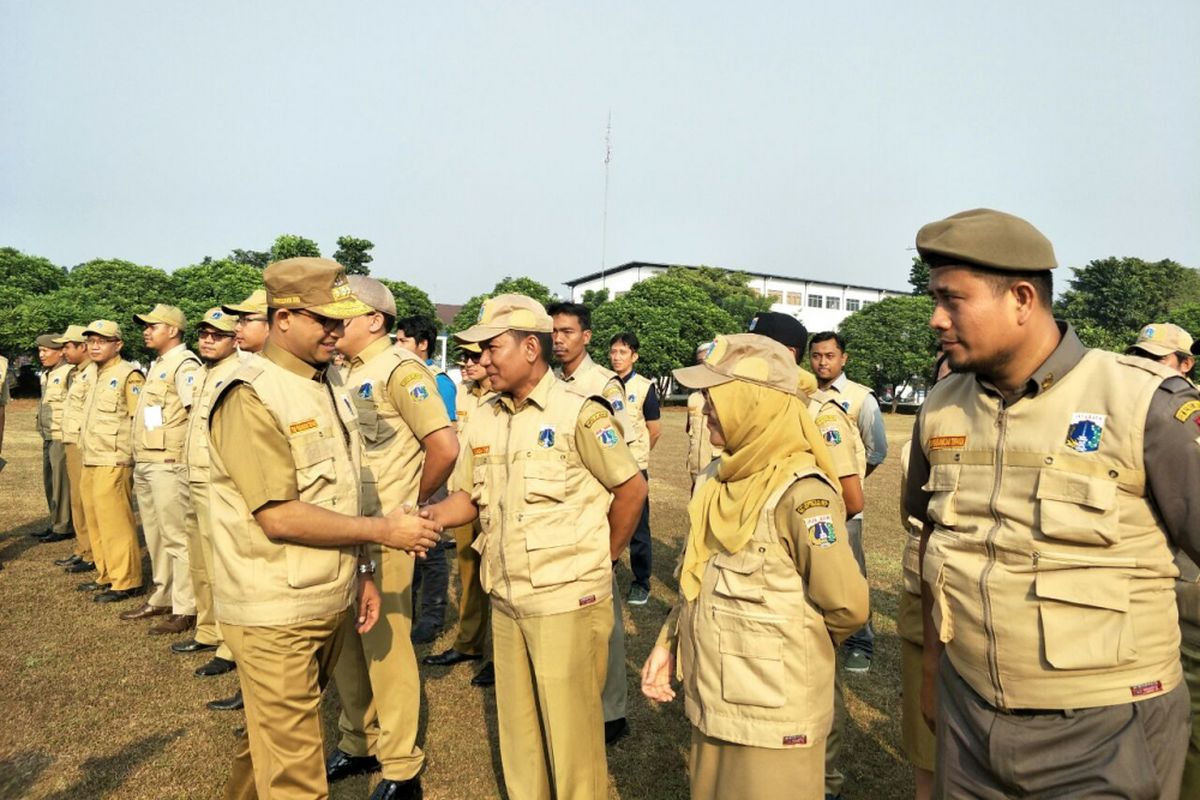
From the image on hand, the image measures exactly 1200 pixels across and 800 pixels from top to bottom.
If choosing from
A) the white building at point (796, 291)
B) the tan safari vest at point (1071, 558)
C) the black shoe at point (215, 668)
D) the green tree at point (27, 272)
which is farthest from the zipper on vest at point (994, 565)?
the white building at point (796, 291)

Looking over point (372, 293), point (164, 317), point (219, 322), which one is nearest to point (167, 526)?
point (164, 317)

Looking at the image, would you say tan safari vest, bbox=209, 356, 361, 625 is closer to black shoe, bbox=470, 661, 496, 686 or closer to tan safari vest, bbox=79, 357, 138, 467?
black shoe, bbox=470, 661, 496, 686

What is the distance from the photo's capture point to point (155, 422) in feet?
20.7

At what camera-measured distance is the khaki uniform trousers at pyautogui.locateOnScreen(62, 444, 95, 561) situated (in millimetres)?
7914

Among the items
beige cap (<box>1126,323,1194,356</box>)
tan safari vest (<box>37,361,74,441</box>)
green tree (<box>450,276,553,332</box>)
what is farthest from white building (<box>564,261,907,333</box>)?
beige cap (<box>1126,323,1194,356</box>)

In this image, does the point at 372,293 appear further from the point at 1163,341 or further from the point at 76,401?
the point at 76,401

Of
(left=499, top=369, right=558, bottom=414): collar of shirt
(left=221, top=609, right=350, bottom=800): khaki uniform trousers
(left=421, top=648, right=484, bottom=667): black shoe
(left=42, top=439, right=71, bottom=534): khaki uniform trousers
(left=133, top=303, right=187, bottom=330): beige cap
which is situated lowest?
(left=421, top=648, right=484, bottom=667): black shoe

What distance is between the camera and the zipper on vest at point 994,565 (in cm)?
190

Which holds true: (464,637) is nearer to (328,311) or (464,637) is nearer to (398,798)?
(398,798)

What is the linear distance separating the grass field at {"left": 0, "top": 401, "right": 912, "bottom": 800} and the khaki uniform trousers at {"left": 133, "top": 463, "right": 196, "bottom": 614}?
15.2 inches

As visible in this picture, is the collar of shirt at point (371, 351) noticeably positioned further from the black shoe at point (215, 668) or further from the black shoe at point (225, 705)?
the black shoe at point (215, 668)

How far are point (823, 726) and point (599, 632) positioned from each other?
109 centimetres

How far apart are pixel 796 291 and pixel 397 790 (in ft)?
287

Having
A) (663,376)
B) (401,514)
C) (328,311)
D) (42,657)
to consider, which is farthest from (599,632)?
(663,376)
